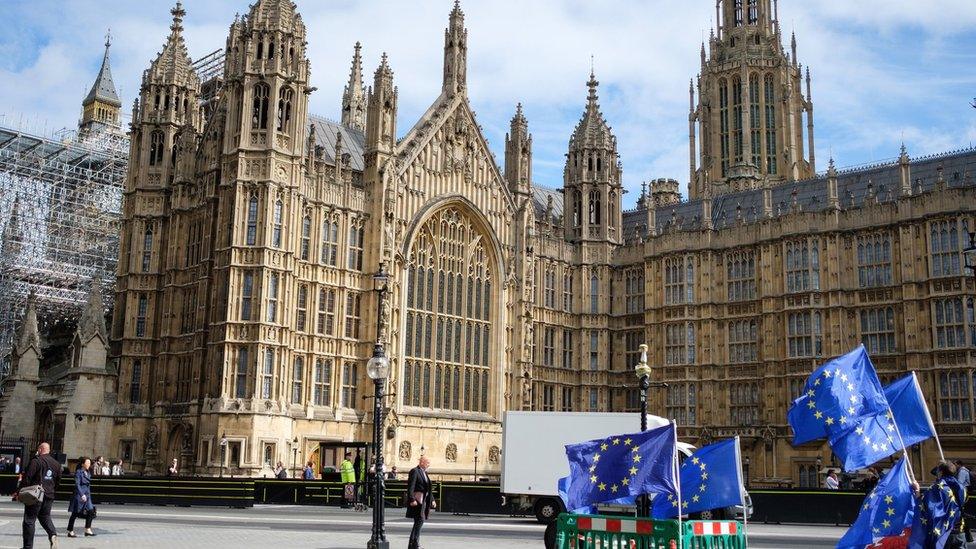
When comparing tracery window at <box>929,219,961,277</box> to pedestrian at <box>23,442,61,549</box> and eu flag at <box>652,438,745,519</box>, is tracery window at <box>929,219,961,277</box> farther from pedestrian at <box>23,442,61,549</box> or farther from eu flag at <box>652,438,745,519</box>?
pedestrian at <box>23,442,61,549</box>

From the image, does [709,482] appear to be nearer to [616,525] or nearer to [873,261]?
[616,525]

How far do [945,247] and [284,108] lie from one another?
33.6 metres

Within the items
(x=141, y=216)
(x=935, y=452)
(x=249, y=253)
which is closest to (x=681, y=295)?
(x=935, y=452)

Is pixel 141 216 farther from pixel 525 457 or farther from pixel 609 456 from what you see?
pixel 609 456

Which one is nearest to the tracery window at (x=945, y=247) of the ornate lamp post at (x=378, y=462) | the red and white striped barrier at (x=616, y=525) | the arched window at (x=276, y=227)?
the arched window at (x=276, y=227)

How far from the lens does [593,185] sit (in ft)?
218

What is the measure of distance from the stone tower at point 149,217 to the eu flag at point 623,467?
39.5 metres

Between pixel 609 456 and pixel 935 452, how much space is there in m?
40.8

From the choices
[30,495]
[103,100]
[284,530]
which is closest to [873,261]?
[284,530]

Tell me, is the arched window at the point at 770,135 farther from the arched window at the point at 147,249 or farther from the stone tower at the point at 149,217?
the arched window at the point at 147,249

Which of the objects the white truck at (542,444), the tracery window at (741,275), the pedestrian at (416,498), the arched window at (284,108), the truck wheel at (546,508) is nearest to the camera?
the pedestrian at (416,498)

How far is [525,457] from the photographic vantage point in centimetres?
3488

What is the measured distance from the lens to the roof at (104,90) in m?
101

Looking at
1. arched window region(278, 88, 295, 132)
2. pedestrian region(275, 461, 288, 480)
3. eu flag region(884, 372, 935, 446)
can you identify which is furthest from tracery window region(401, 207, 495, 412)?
eu flag region(884, 372, 935, 446)
